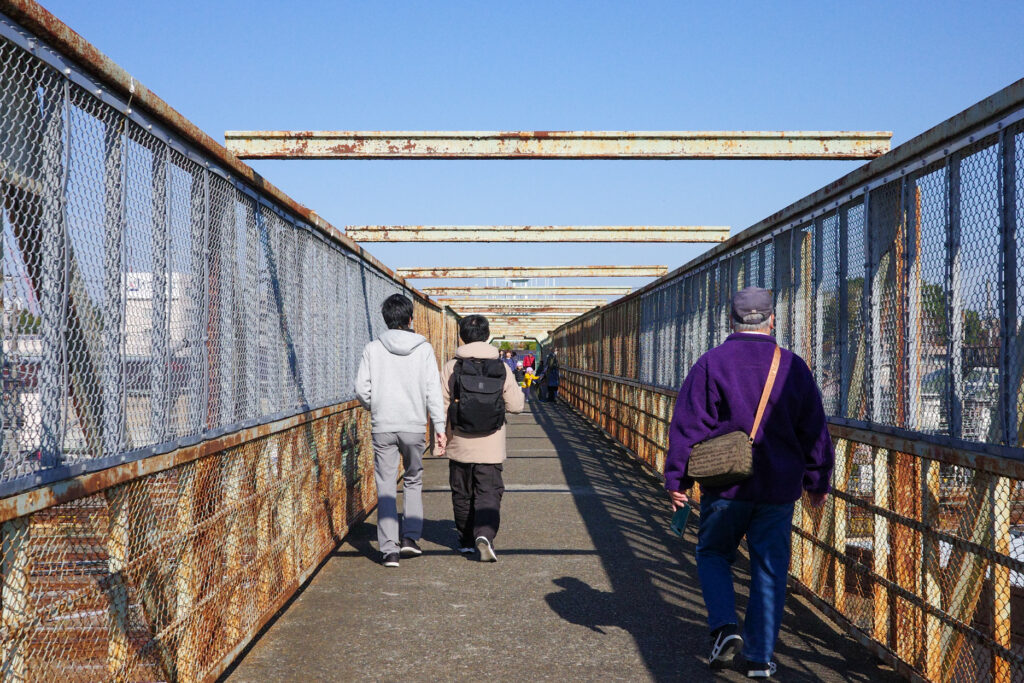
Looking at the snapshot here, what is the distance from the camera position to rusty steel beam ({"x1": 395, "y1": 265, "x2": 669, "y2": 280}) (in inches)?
904

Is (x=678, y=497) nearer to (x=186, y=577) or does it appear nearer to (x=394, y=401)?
(x=186, y=577)

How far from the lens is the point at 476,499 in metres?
7.01

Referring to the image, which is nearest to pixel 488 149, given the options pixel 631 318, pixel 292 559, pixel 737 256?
pixel 737 256

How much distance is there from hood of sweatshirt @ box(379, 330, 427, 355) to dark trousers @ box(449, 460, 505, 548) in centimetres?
98

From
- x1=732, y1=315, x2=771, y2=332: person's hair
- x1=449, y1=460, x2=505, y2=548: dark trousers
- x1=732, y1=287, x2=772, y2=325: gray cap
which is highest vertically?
x1=732, y1=287, x2=772, y2=325: gray cap

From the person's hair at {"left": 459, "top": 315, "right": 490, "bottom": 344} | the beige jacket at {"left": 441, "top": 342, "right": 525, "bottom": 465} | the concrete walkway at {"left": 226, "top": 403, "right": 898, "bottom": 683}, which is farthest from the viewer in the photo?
the person's hair at {"left": 459, "top": 315, "right": 490, "bottom": 344}

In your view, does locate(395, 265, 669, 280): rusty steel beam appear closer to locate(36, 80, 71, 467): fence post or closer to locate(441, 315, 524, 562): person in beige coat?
→ locate(441, 315, 524, 562): person in beige coat

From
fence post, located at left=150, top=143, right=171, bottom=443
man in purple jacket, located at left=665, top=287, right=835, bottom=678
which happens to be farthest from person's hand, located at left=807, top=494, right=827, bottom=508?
fence post, located at left=150, top=143, right=171, bottom=443

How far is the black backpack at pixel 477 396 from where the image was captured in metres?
7.05

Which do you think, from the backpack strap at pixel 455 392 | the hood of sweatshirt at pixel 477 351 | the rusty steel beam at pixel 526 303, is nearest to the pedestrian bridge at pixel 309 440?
the backpack strap at pixel 455 392

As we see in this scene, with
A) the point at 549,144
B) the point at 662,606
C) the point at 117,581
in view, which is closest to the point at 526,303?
the point at 549,144

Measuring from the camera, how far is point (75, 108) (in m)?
2.95

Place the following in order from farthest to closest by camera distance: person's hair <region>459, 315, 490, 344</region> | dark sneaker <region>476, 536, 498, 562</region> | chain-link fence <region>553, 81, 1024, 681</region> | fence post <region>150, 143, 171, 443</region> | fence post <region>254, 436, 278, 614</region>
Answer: person's hair <region>459, 315, 490, 344</region>, dark sneaker <region>476, 536, 498, 562</region>, fence post <region>254, 436, 278, 614</region>, fence post <region>150, 143, 171, 443</region>, chain-link fence <region>553, 81, 1024, 681</region>

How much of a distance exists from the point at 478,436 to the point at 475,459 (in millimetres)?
163
